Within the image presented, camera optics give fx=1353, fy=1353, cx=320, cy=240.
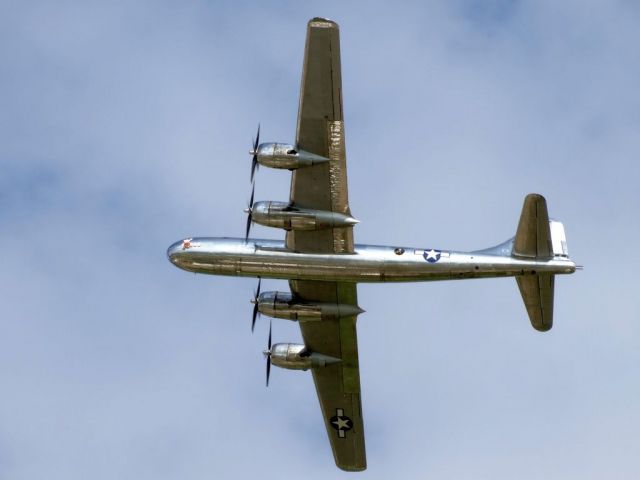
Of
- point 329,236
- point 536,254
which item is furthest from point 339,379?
point 536,254

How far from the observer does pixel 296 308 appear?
Result: 57.9 meters

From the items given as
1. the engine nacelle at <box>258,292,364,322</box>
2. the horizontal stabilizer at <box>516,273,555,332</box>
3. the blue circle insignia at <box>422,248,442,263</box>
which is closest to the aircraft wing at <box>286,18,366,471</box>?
the engine nacelle at <box>258,292,364,322</box>

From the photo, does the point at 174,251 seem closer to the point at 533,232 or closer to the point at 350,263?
the point at 350,263

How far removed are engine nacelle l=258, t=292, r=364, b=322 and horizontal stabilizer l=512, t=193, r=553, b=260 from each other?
8.46m

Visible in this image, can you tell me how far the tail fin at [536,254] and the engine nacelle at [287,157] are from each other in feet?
27.1

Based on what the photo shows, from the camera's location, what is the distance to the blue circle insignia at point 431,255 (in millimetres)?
54156

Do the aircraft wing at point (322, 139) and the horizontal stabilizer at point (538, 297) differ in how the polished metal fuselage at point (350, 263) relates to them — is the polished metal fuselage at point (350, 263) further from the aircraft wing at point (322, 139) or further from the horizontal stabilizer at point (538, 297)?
the aircraft wing at point (322, 139)

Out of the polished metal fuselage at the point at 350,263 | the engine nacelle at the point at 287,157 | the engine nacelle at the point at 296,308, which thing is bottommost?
the engine nacelle at the point at 296,308

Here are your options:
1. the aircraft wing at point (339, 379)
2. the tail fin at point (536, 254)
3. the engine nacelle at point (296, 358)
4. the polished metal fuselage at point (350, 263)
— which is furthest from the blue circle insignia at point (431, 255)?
the engine nacelle at point (296, 358)

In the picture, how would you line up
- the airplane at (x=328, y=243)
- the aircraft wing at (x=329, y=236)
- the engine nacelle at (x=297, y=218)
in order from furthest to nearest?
the engine nacelle at (x=297, y=218)
the airplane at (x=328, y=243)
the aircraft wing at (x=329, y=236)

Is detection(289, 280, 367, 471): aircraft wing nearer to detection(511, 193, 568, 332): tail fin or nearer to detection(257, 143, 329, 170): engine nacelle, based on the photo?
detection(257, 143, 329, 170): engine nacelle

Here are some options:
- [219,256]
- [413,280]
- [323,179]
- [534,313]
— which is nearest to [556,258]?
[534,313]

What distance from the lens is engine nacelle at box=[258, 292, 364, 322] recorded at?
57.8 meters

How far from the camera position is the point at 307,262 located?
180ft
